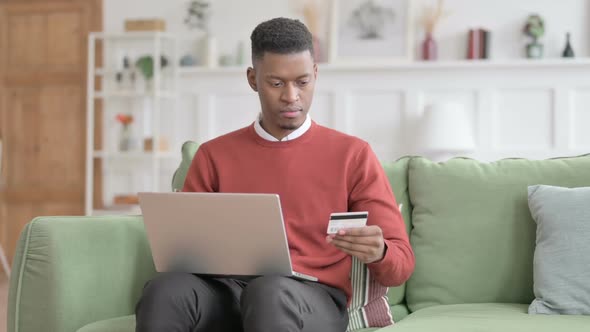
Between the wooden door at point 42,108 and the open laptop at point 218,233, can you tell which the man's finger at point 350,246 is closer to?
the open laptop at point 218,233

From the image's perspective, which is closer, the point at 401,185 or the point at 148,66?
the point at 401,185

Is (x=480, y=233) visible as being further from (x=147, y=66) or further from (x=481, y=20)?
(x=147, y=66)

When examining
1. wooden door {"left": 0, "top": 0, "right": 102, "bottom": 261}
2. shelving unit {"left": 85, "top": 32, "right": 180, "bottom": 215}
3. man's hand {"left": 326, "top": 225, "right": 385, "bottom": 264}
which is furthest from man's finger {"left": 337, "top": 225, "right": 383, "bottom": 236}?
wooden door {"left": 0, "top": 0, "right": 102, "bottom": 261}

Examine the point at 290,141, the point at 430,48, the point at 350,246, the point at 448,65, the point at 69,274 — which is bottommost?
the point at 69,274

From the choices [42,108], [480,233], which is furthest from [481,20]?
[480,233]

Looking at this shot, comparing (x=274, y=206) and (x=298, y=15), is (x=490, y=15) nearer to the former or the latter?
(x=298, y=15)

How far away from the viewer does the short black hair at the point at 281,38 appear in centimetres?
206

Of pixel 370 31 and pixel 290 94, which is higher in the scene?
pixel 370 31

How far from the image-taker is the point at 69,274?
203cm

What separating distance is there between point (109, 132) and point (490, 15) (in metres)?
2.75

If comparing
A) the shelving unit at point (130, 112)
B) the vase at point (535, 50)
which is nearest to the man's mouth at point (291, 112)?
the vase at point (535, 50)

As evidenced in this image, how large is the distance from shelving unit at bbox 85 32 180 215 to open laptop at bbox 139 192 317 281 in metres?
3.79

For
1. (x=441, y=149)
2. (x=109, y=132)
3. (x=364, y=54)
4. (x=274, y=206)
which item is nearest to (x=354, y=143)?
(x=274, y=206)

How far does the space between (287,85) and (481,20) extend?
361 centimetres
